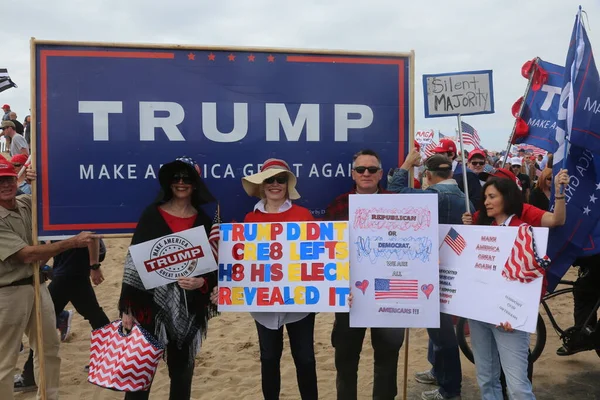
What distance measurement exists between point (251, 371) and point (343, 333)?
188 cm

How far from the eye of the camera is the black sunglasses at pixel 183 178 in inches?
132

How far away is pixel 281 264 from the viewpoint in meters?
3.44

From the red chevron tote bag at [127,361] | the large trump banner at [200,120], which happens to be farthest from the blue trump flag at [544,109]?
the red chevron tote bag at [127,361]

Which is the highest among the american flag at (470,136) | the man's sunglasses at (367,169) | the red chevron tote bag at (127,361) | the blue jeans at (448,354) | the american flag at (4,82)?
the american flag at (4,82)

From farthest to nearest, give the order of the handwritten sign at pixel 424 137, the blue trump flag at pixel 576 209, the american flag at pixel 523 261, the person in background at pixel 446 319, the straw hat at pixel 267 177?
the handwritten sign at pixel 424 137 < the person in background at pixel 446 319 < the blue trump flag at pixel 576 209 < the straw hat at pixel 267 177 < the american flag at pixel 523 261

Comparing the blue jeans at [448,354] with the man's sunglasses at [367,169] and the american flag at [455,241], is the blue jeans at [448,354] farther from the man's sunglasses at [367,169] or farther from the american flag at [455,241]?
the man's sunglasses at [367,169]

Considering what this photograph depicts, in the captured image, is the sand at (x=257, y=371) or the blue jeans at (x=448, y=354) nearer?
the blue jeans at (x=448, y=354)

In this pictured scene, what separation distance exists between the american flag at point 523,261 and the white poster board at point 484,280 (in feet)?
0.09

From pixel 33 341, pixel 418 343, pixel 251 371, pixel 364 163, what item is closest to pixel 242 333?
pixel 251 371

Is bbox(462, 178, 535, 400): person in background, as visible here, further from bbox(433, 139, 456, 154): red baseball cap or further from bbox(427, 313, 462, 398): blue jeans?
bbox(433, 139, 456, 154): red baseball cap

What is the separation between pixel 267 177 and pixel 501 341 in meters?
1.94

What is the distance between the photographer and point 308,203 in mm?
4188

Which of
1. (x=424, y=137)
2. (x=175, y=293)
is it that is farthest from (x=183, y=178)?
(x=424, y=137)

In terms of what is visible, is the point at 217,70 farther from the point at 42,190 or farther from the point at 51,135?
the point at 42,190
